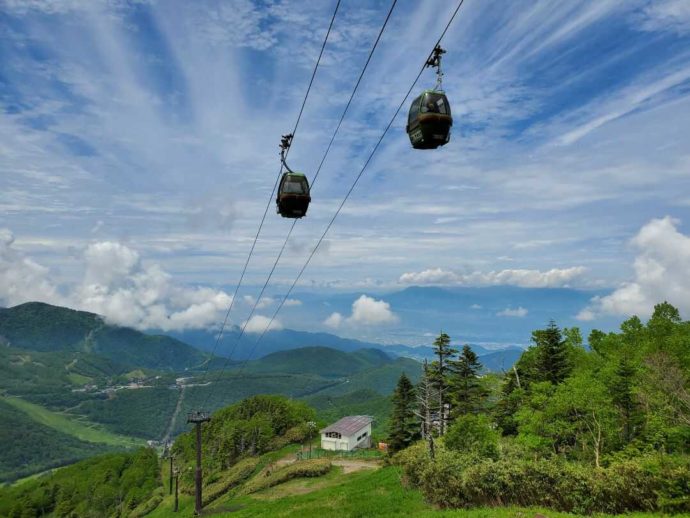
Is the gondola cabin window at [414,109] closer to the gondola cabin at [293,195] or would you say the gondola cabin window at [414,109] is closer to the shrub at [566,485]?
the gondola cabin at [293,195]

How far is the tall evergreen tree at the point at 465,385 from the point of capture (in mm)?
58344

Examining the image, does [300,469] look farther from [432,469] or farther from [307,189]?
[307,189]

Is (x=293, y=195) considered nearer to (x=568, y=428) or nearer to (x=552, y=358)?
(x=568, y=428)

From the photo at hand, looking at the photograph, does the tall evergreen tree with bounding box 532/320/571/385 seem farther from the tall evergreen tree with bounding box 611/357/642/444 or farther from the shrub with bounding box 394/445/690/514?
the shrub with bounding box 394/445/690/514

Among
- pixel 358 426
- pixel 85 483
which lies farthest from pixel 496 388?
pixel 85 483

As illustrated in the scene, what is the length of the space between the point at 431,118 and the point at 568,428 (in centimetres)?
3183

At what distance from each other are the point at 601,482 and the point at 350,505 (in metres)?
18.5

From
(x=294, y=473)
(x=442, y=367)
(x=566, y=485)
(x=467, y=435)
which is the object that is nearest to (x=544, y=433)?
(x=467, y=435)

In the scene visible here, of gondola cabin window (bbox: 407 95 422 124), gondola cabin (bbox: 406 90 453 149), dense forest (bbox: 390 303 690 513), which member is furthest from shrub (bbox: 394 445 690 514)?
gondola cabin window (bbox: 407 95 422 124)

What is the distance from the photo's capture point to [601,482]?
64.1 ft

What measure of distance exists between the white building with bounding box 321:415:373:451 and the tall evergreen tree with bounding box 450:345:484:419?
3826 cm

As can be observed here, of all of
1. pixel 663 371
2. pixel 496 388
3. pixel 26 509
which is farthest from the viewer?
pixel 26 509

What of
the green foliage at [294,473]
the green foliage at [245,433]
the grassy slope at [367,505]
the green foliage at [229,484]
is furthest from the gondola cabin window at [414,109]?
the green foliage at [245,433]

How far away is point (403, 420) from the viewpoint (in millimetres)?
68375
